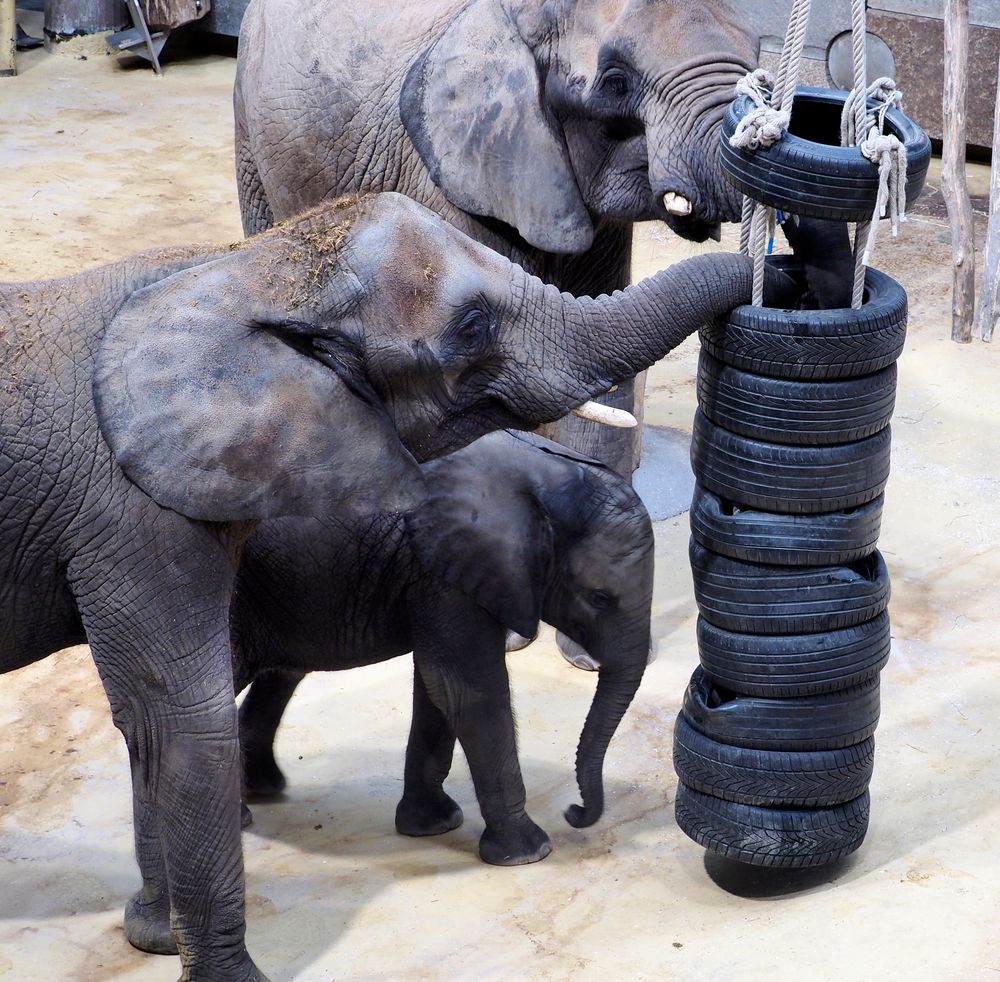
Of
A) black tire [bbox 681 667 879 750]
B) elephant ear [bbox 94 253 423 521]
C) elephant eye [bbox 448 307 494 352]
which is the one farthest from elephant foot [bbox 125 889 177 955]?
elephant eye [bbox 448 307 494 352]

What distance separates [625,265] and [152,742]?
2356 mm

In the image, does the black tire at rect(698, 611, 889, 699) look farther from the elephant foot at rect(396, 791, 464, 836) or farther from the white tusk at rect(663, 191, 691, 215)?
the white tusk at rect(663, 191, 691, 215)

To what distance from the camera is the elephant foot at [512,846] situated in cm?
440

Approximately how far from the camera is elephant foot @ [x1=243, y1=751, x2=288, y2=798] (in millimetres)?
4762

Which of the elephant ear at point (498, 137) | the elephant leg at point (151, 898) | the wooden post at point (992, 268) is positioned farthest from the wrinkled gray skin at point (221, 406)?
the wooden post at point (992, 268)

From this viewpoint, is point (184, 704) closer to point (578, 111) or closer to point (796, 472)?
point (796, 472)

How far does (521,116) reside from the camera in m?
4.76

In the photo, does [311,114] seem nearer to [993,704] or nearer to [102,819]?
[102,819]

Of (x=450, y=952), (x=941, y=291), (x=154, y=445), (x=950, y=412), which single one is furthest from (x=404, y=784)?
(x=941, y=291)

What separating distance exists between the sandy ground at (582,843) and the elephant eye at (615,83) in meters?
1.80

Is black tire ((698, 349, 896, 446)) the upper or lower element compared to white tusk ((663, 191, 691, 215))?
lower

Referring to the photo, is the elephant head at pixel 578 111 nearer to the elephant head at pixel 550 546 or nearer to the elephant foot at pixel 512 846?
the elephant head at pixel 550 546

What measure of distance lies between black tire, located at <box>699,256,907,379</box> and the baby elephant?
2.29ft

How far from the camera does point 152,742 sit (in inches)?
141
